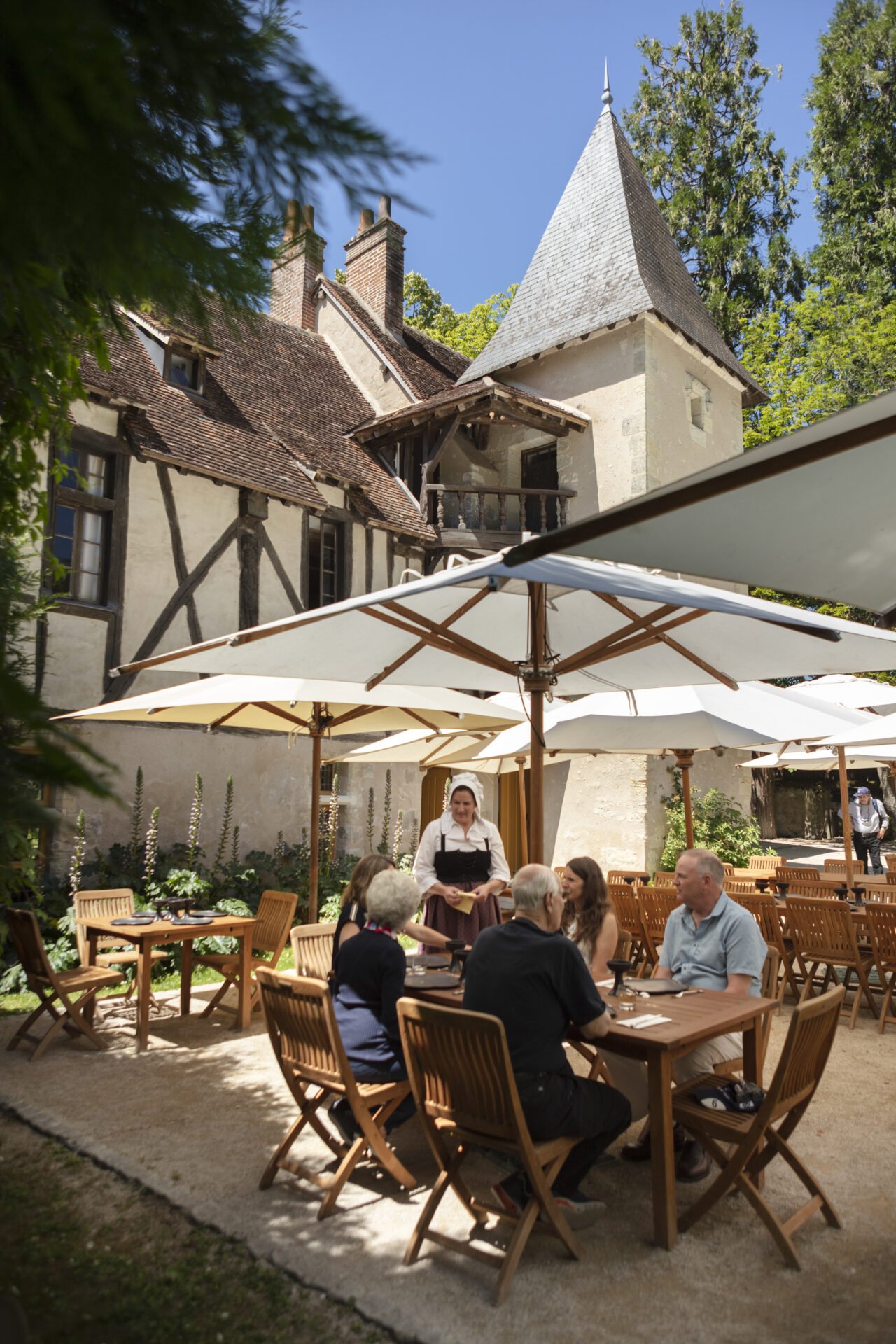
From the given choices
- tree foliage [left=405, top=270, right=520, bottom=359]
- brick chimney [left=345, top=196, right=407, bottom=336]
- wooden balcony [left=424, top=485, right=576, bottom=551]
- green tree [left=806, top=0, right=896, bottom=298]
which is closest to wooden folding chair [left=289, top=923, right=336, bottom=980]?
wooden balcony [left=424, top=485, right=576, bottom=551]

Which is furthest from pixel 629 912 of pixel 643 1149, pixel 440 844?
pixel 643 1149

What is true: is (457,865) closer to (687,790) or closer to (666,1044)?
(666,1044)

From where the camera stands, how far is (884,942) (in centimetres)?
615

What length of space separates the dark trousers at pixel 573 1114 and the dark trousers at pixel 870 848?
1192 cm

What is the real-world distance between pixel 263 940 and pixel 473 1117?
4.21 metres

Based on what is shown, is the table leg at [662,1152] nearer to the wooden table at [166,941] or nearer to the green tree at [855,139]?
the wooden table at [166,941]

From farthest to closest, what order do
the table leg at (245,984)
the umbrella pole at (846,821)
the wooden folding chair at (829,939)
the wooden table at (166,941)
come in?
the umbrella pole at (846,821), the table leg at (245,984), the wooden folding chair at (829,939), the wooden table at (166,941)

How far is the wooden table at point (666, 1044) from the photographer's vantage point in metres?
3.19

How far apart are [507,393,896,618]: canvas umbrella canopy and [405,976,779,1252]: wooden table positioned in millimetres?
1608

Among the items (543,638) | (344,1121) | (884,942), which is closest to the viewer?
(344,1121)

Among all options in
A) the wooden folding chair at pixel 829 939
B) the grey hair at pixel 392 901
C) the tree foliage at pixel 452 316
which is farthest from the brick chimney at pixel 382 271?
the grey hair at pixel 392 901

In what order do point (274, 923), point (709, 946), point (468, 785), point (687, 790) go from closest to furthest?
point (709, 946)
point (468, 785)
point (274, 923)
point (687, 790)

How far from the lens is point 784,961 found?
6805mm

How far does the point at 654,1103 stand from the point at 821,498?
218cm
